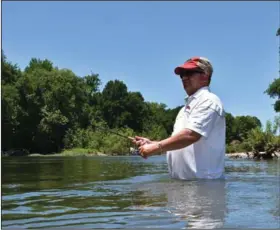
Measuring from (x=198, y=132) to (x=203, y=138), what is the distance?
6.7 inches

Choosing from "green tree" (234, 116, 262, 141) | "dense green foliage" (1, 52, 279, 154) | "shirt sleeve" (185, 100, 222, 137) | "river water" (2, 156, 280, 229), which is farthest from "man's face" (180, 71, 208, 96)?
"green tree" (234, 116, 262, 141)

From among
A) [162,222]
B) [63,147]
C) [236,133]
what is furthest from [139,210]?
[236,133]

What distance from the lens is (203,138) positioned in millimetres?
4809

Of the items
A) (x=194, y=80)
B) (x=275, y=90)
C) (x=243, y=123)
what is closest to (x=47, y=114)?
(x=275, y=90)

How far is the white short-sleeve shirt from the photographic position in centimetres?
475

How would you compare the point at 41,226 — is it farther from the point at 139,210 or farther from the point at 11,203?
the point at 11,203

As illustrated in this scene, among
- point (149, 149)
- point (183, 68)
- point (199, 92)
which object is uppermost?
point (183, 68)

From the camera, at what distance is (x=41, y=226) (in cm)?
386

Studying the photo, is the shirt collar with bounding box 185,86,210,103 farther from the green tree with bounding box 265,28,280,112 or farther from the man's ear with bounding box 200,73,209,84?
the green tree with bounding box 265,28,280,112

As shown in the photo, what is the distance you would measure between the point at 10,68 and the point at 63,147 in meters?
14.6

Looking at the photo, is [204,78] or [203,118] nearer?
[203,118]

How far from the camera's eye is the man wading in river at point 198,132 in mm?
4656

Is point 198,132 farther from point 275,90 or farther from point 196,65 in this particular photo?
point 275,90

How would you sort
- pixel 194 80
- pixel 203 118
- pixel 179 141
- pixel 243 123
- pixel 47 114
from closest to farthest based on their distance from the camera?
pixel 179 141 → pixel 203 118 → pixel 194 80 → pixel 47 114 → pixel 243 123
